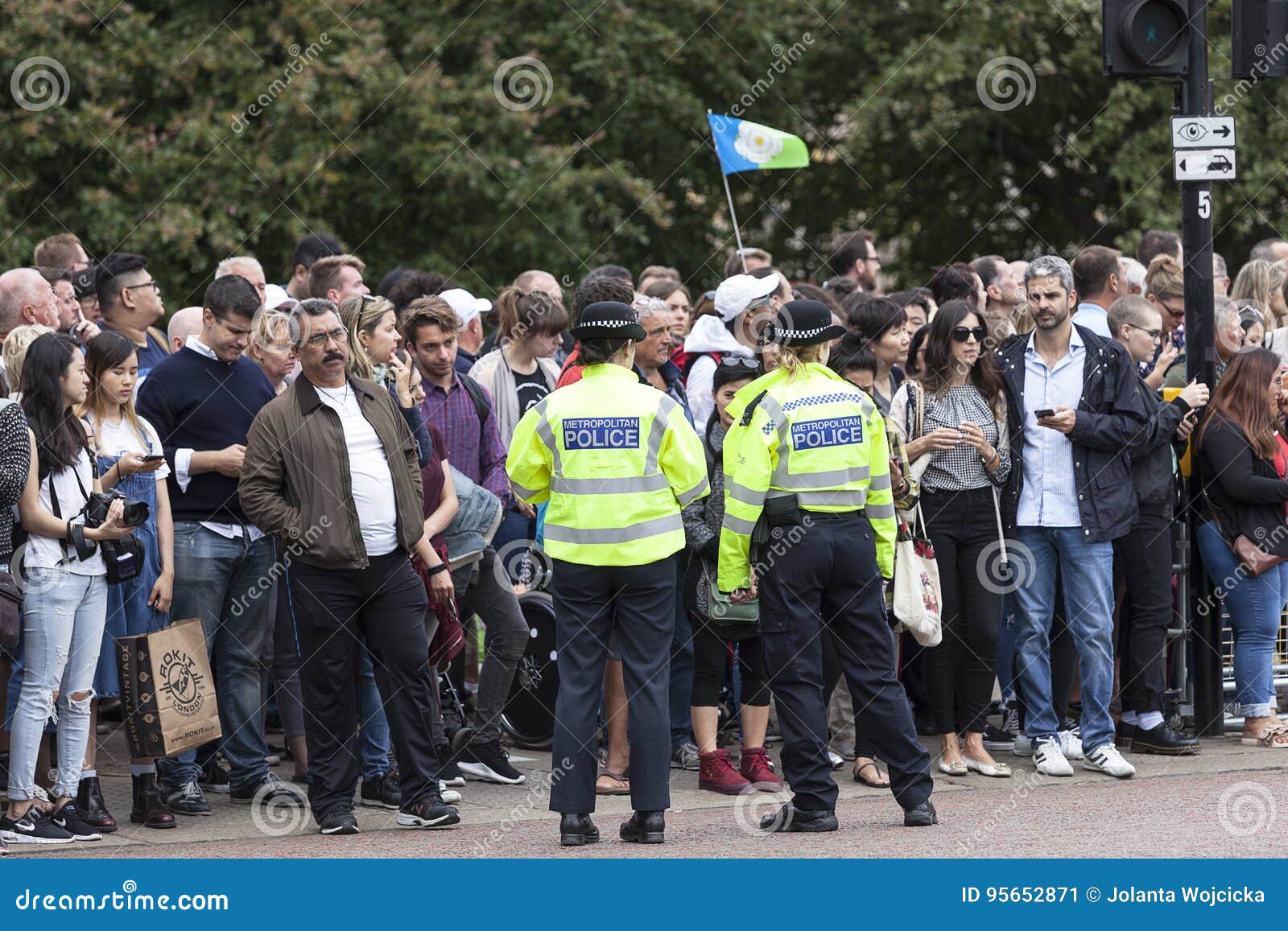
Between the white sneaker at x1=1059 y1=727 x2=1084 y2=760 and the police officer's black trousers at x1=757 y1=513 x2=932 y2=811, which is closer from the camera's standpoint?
the police officer's black trousers at x1=757 y1=513 x2=932 y2=811

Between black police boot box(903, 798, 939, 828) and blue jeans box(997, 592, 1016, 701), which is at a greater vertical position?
blue jeans box(997, 592, 1016, 701)

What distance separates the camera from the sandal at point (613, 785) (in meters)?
8.73

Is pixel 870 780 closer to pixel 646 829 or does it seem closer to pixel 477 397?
pixel 646 829

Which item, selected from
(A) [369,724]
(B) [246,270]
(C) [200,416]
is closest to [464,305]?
(B) [246,270]

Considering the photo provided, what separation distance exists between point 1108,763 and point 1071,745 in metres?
0.39

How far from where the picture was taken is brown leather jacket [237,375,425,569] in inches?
296

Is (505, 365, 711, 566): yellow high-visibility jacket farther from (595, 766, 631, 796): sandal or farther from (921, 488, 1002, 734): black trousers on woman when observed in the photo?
(921, 488, 1002, 734): black trousers on woman

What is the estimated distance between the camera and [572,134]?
19.0 m

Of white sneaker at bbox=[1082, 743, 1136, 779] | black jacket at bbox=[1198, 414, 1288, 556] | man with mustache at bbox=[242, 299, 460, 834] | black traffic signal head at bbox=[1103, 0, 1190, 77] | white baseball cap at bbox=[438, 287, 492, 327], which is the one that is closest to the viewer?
man with mustache at bbox=[242, 299, 460, 834]

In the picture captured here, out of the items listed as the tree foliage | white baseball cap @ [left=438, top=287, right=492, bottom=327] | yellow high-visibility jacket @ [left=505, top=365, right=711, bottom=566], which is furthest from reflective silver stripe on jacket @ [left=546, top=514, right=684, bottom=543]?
the tree foliage

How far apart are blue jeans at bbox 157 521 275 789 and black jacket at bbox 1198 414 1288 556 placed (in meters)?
4.61

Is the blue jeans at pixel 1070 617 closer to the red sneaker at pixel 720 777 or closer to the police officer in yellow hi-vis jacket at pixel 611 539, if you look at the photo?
the red sneaker at pixel 720 777
